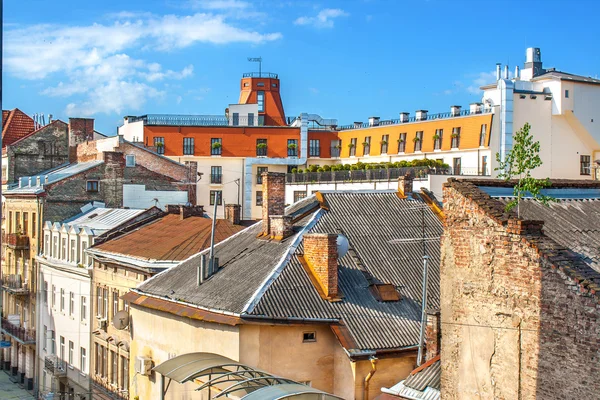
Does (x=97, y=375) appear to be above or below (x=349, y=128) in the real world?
below

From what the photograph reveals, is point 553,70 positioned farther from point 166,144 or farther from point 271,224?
point 271,224

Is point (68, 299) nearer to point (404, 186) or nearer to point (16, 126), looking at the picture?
point (404, 186)

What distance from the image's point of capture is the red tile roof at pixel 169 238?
3334cm

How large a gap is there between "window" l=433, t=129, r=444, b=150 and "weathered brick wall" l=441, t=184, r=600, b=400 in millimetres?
46292

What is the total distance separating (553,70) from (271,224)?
4384cm

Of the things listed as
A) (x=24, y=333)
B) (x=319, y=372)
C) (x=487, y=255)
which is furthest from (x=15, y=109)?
(x=487, y=255)

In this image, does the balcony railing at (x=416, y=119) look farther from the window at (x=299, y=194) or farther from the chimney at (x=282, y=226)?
the chimney at (x=282, y=226)

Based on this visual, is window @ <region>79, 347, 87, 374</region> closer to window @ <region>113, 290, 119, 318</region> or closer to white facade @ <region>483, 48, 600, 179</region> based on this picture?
window @ <region>113, 290, 119, 318</region>

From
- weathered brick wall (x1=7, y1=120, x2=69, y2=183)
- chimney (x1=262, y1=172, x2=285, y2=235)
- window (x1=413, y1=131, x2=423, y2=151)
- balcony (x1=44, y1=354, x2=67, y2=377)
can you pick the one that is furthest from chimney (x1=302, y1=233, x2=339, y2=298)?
window (x1=413, y1=131, x2=423, y2=151)

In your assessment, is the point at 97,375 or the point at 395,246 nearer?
the point at 395,246

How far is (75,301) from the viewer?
4222cm

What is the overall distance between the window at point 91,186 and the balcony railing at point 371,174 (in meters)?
16.6

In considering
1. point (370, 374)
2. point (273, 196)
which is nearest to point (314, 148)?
point (273, 196)

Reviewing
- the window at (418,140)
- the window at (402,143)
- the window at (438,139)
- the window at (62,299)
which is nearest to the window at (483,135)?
the window at (438,139)
